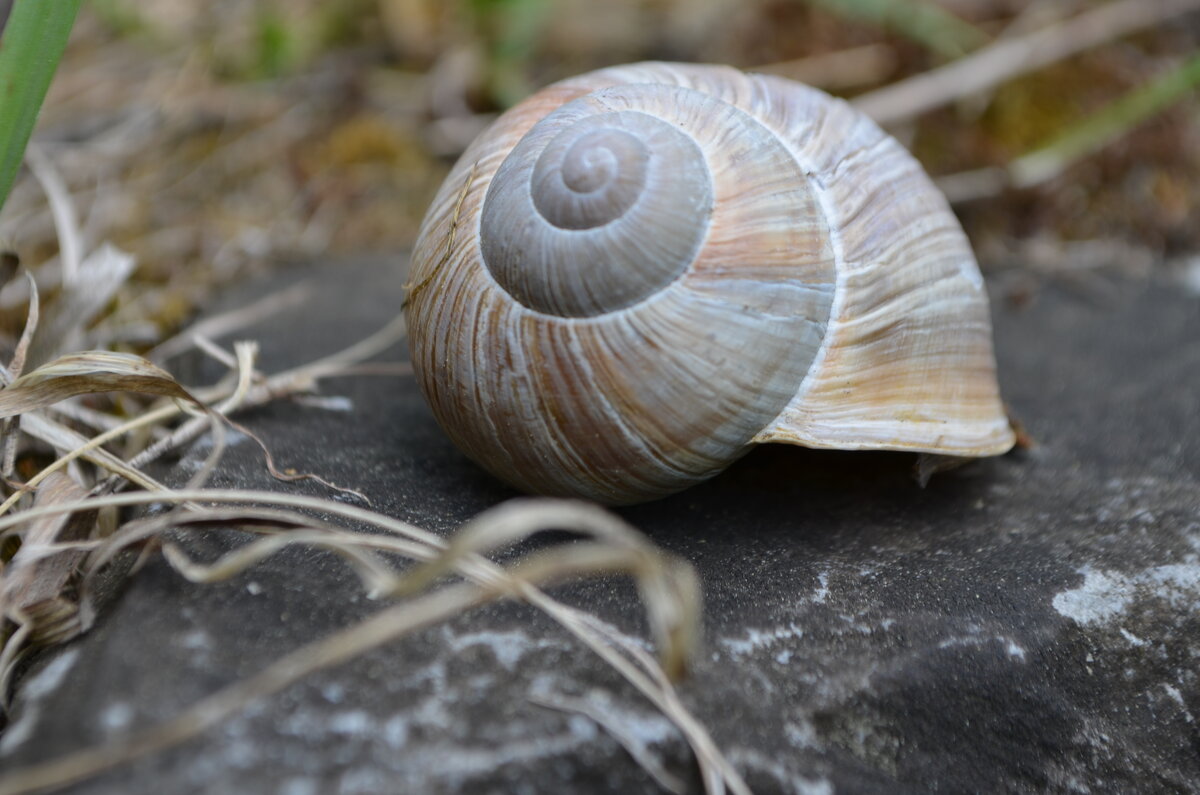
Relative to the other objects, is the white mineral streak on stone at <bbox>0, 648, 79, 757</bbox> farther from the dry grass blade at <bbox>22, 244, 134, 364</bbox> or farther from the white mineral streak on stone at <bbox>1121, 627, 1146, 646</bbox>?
the white mineral streak on stone at <bbox>1121, 627, 1146, 646</bbox>

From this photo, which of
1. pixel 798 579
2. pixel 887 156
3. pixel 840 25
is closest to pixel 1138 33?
pixel 840 25

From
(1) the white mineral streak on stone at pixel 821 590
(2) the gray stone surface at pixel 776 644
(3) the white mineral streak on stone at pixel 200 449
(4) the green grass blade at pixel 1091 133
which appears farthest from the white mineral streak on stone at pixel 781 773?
(4) the green grass blade at pixel 1091 133

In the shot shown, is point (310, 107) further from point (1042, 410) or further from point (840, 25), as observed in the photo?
point (1042, 410)

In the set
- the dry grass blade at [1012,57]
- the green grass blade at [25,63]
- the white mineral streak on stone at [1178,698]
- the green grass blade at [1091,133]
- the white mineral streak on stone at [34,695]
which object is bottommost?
the white mineral streak on stone at [1178,698]

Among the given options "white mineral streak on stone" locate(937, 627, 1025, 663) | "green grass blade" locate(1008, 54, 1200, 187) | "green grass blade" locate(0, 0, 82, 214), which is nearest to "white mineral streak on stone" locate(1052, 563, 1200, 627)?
"white mineral streak on stone" locate(937, 627, 1025, 663)

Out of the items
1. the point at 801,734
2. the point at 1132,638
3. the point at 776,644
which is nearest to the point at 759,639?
the point at 776,644

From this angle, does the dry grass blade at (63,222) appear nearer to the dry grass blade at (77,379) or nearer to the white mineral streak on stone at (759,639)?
the dry grass blade at (77,379)

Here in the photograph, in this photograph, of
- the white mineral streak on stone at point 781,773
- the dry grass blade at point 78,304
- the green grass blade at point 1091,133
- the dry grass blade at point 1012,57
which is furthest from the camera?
the dry grass blade at point 1012,57
